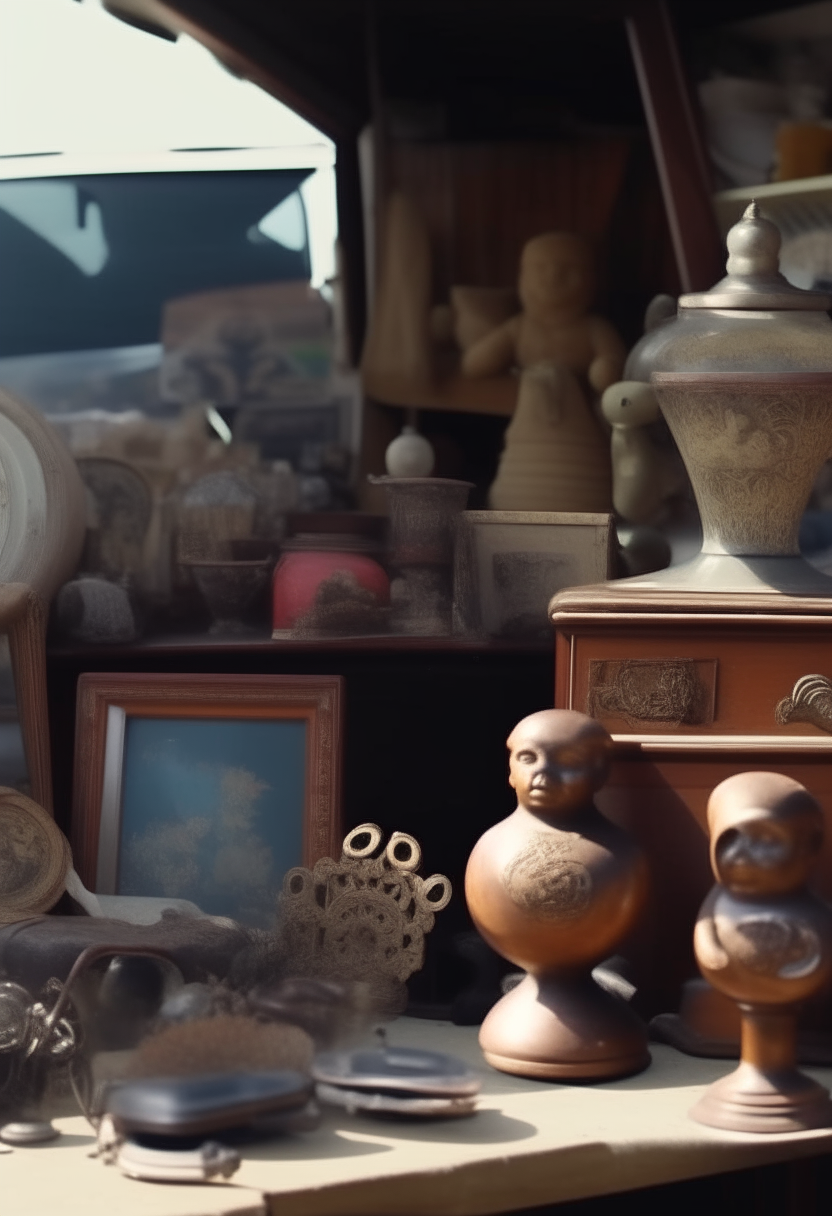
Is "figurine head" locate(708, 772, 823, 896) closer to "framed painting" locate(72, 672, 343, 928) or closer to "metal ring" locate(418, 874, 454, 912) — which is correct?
"metal ring" locate(418, 874, 454, 912)

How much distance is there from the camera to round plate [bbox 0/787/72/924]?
1.77m

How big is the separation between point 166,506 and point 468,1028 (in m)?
0.76

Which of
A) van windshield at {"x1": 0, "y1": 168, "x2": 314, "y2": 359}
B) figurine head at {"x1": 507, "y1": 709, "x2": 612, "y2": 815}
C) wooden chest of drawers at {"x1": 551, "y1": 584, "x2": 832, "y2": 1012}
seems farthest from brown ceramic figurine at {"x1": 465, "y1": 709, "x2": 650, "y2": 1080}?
van windshield at {"x1": 0, "y1": 168, "x2": 314, "y2": 359}

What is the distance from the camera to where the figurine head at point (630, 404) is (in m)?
2.08

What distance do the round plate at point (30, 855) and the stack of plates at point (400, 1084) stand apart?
1.44 feet

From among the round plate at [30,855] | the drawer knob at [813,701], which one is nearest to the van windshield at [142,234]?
the round plate at [30,855]

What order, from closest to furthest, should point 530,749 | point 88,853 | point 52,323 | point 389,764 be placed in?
1. point 530,749
2. point 88,853
3. point 389,764
4. point 52,323

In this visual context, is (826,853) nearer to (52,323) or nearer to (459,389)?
(459,389)

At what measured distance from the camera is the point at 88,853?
1870 mm

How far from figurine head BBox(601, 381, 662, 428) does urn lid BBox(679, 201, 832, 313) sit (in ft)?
0.90

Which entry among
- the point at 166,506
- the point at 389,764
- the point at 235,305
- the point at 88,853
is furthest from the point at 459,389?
the point at 88,853

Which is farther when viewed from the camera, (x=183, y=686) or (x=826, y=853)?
(x=183, y=686)

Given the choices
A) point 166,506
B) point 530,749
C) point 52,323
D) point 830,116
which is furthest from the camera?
point 52,323

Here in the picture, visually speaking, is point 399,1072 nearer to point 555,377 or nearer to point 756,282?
point 756,282
